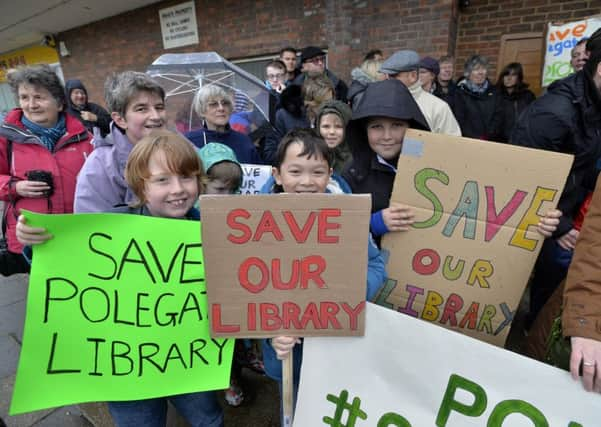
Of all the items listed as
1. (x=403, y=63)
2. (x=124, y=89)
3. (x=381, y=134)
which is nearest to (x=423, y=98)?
(x=403, y=63)

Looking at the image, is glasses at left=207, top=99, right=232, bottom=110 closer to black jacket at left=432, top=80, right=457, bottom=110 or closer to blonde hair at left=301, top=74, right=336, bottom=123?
blonde hair at left=301, top=74, right=336, bottom=123

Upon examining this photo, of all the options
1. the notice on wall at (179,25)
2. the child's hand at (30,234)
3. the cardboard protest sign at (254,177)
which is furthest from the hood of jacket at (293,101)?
the notice on wall at (179,25)

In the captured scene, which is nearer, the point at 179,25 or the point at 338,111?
the point at 338,111

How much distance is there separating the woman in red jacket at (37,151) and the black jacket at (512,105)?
3.86 m

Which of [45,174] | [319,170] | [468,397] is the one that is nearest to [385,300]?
[468,397]

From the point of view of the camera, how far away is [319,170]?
1380 millimetres

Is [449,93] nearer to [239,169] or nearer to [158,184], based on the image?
[239,169]

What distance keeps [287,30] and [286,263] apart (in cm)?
540

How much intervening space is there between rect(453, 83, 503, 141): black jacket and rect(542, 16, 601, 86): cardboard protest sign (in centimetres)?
73

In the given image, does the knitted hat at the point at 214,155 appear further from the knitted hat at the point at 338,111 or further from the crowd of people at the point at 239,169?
the knitted hat at the point at 338,111

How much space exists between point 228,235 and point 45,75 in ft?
5.18

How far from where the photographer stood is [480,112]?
146 inches

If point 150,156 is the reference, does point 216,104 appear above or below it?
above

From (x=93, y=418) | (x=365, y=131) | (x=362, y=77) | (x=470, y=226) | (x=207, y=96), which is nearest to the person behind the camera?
(x=470, y=226)
